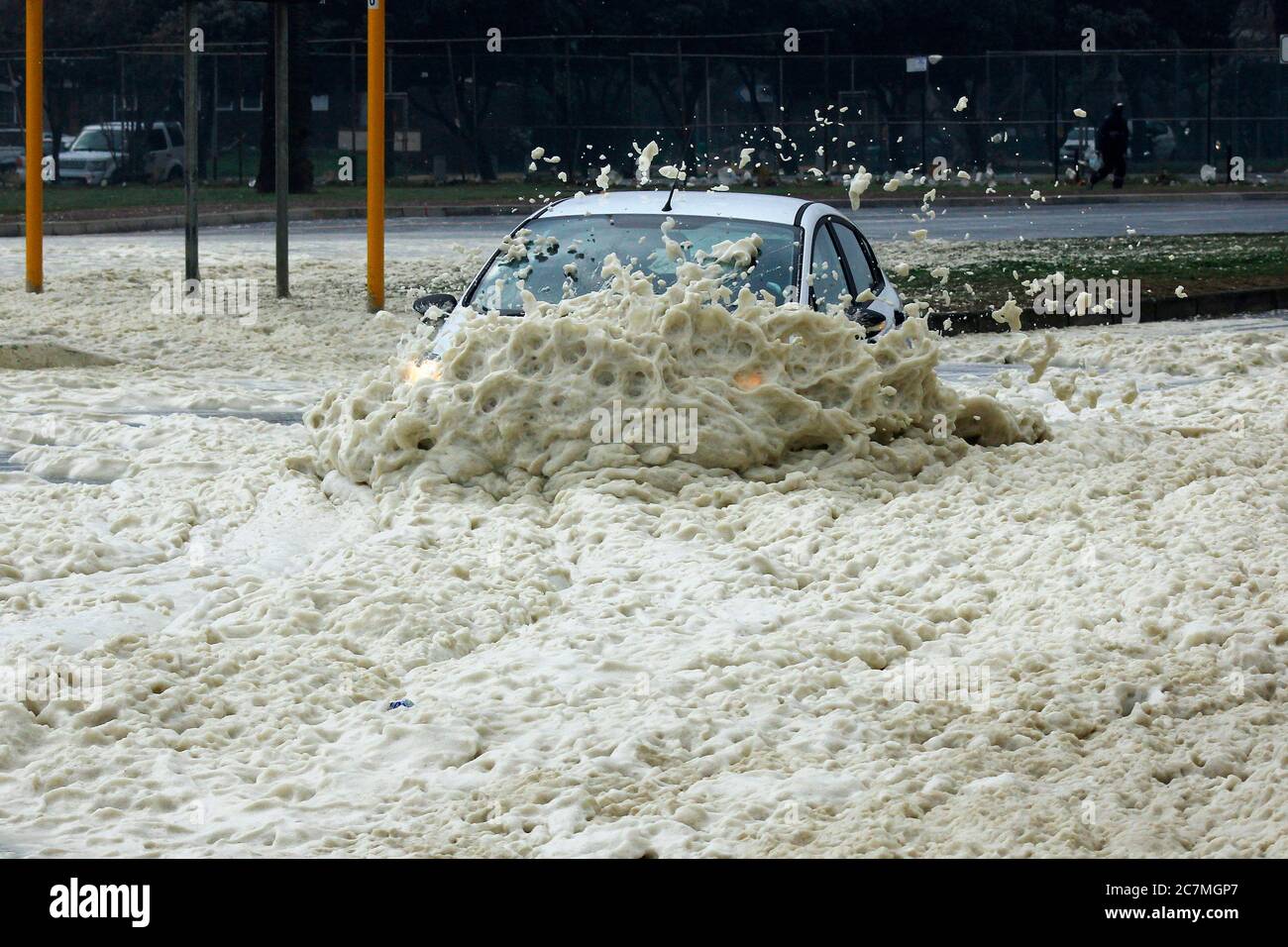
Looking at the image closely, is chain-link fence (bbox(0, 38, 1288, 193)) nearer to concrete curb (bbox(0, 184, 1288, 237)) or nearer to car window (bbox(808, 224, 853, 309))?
concrete curb (bbox(0, 184, 1288, 237))

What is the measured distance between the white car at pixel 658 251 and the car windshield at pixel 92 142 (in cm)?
3110

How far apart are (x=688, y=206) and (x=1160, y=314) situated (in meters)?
8.69

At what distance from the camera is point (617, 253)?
31.5 feet

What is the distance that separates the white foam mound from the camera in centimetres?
873

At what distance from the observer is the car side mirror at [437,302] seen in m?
9.76

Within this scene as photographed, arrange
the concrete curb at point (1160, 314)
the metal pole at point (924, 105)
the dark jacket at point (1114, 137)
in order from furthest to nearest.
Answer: the metal pole at point (924, 105) < the dark jacket at point (1114, 137) < the concrete curb at point (1160, 314)

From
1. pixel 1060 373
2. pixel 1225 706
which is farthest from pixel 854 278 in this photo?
pixel 1225 706

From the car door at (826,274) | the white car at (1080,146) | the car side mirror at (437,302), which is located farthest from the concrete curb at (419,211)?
the car side mirror at (437,302)

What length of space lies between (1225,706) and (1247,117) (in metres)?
37.6

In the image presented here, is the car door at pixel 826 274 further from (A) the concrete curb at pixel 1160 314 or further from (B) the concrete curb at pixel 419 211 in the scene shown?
(B) the concrete curb at pixel 419 211

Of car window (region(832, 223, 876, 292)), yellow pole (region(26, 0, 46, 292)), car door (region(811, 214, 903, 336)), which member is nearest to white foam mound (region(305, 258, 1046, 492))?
car door (region(811, 214, 903, 336))

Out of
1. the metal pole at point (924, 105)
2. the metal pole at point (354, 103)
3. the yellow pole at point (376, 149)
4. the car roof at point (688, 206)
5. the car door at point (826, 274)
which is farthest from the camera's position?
the metal pole at point (924, 105)

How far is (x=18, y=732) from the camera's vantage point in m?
5.49

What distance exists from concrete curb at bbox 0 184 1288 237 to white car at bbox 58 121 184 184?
9523mm
